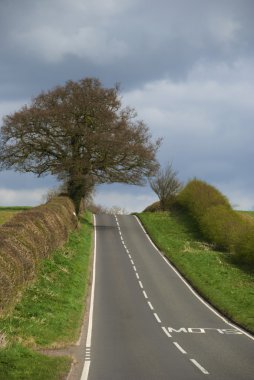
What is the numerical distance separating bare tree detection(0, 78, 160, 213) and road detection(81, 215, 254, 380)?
16.6 meters

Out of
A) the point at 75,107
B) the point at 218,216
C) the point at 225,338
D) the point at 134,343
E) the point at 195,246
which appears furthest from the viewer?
the point at 75,107

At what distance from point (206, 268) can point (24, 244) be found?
16.6m

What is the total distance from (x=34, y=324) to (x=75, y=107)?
3918 cm

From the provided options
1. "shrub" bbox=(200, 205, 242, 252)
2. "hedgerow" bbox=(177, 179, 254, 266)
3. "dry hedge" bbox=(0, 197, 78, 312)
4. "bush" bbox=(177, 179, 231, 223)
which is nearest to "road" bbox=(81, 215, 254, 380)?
"dry hedge" bbox=(0, 197, 78, 312)

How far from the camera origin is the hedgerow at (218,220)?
40125 millimetres

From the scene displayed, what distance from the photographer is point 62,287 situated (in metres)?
25.8

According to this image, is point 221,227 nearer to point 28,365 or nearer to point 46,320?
point 46,320

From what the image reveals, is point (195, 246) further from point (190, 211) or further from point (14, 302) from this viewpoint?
point (14, 302)

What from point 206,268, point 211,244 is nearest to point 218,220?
point 211,244

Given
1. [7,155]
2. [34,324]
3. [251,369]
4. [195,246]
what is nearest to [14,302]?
[34,324]

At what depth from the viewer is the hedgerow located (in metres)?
40.1

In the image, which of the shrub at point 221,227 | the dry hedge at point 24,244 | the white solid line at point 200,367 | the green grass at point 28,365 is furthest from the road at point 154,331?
the shrub at point 221,227

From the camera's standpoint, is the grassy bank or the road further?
the road

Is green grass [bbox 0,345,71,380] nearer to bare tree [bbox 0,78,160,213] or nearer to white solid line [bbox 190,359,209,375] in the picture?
white solid line [bbox 190,359,209,375]
